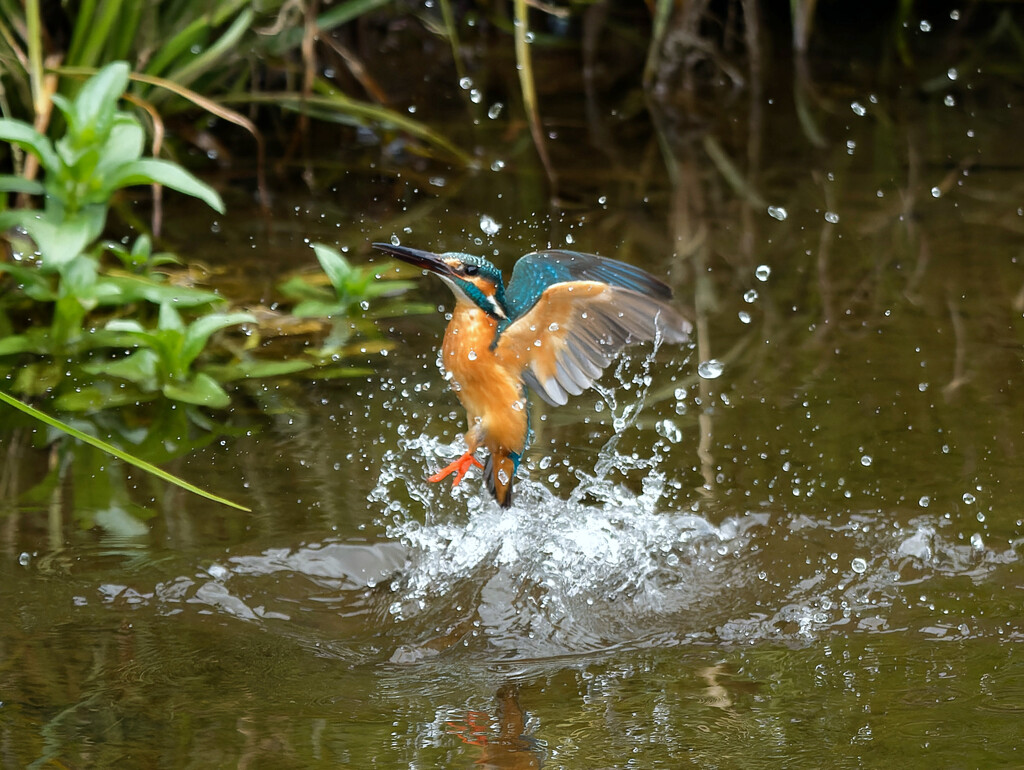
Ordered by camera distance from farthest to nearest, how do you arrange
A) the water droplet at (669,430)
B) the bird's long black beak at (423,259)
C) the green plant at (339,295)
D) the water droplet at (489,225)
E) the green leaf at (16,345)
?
the water droplet at (489,225), the green plant at (339,295), the green leaf at (16,345), the water droplet at (669,430), the bird's long black beak at (423,259)

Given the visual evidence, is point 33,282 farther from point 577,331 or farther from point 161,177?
point 577,331

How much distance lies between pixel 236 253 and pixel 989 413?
2.38 metres

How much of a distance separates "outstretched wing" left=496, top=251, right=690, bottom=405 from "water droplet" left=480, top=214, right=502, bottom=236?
1.66 metres

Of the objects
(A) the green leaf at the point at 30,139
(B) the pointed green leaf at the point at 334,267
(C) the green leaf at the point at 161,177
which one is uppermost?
(A) the green leaf at the point at 30,139

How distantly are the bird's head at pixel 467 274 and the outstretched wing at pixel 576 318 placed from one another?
35mm

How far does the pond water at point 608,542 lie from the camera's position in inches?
82.2

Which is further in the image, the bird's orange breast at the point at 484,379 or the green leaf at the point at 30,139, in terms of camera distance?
the green leaf at the point at 30,139

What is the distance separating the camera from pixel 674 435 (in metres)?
3.27

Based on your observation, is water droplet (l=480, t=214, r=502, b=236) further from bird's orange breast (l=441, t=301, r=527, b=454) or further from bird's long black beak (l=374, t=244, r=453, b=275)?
bird's long black beak (l=374, t=244, r=453, b=275)

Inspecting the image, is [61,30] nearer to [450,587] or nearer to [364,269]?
[364,269]

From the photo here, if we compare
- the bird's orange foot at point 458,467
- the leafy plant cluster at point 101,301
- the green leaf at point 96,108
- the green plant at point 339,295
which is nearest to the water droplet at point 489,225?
the green plant at point 339,295

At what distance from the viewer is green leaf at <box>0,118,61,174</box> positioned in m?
3.31

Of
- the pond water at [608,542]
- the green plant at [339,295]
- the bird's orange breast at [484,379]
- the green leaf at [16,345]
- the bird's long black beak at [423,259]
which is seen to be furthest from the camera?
the green plant at [339,295]

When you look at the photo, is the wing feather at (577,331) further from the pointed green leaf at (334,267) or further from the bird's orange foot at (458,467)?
the pointed green leaf at (334,267)
